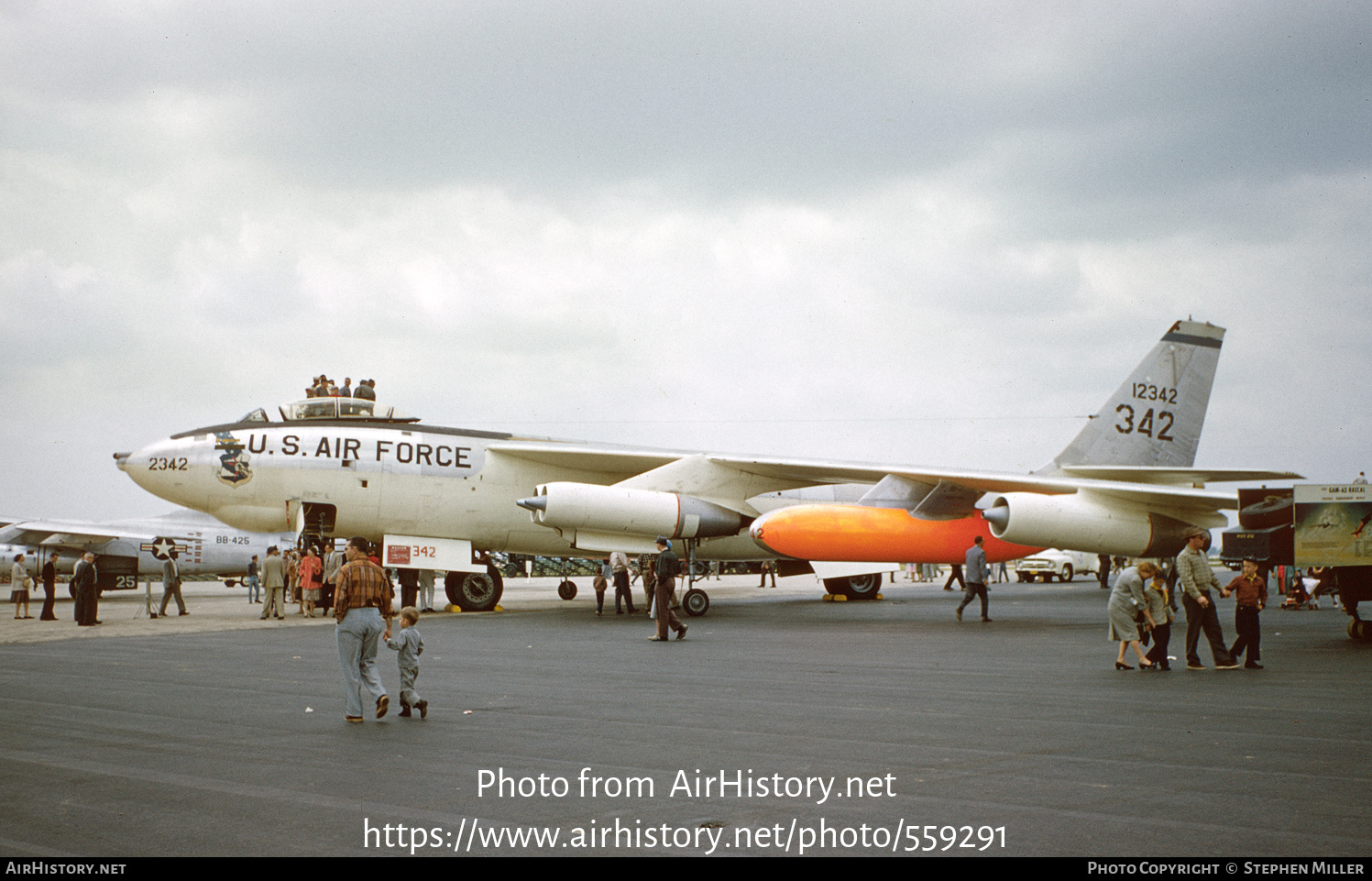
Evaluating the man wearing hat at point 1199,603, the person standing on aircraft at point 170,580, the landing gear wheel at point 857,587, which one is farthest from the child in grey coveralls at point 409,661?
the landing gear wheel at point 857,587

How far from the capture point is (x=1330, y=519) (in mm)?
14719

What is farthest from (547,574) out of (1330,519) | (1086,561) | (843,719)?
(843,719)

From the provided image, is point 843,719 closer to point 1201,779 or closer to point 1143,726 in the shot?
point 1143,726

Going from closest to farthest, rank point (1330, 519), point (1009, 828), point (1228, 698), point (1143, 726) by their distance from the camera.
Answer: point (1009, 828) → point (1143, 726) → point (1228, 698) → point (1330, 519)

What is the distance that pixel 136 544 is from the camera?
3077 cm

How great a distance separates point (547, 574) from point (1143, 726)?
63.1 m

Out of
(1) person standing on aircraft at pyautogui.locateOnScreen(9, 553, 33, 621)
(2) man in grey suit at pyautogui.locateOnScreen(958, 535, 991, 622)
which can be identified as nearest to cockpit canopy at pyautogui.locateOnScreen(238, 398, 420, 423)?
(1) person standing on aircraft at pyautogui.locateOnScreen(9, 553, 33, 621)

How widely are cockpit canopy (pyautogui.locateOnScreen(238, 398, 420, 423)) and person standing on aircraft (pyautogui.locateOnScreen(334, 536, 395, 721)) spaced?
46.6ft

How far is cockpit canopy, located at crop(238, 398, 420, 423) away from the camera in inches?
859

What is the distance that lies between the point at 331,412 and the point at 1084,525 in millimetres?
15405

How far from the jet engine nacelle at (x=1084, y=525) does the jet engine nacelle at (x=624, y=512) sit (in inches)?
222

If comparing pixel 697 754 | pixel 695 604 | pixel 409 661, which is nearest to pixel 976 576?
pixel 695 604

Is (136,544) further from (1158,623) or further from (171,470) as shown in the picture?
(1158,623)
